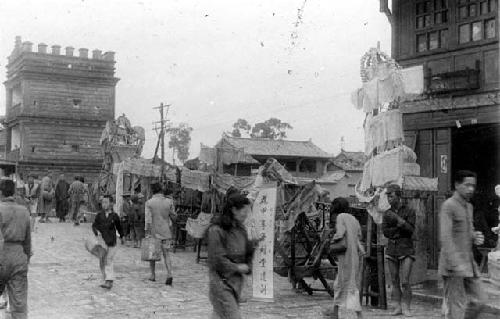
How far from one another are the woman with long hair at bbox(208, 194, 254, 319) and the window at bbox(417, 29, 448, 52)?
30.8ft

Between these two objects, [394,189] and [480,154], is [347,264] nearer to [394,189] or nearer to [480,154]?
[394,189]

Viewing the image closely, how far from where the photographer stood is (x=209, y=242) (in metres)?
5.84

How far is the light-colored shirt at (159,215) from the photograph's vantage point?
11.9 m

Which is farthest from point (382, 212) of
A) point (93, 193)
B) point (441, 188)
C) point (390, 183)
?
point (93, 193)

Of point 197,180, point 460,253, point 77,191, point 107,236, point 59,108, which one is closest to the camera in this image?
point 460,253

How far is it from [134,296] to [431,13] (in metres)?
8.82

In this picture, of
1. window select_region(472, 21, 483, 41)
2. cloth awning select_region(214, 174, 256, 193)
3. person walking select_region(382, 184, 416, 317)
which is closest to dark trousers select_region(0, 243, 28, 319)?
person walking select_region(382, 184, 416, 317)

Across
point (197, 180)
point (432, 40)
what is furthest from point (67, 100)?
point (432, 40)

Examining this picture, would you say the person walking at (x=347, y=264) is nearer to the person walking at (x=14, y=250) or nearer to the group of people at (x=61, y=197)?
the person walking at (x=14, y=250)

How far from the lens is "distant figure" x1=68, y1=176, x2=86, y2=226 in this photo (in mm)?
24469

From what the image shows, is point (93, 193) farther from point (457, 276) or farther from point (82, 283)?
point (457, 276)

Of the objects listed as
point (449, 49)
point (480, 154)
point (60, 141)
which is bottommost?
point (480, 154)

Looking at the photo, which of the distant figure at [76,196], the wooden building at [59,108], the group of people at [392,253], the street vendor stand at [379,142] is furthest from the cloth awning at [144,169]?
the wooden building at [59,108]

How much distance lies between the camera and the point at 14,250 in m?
7.41
